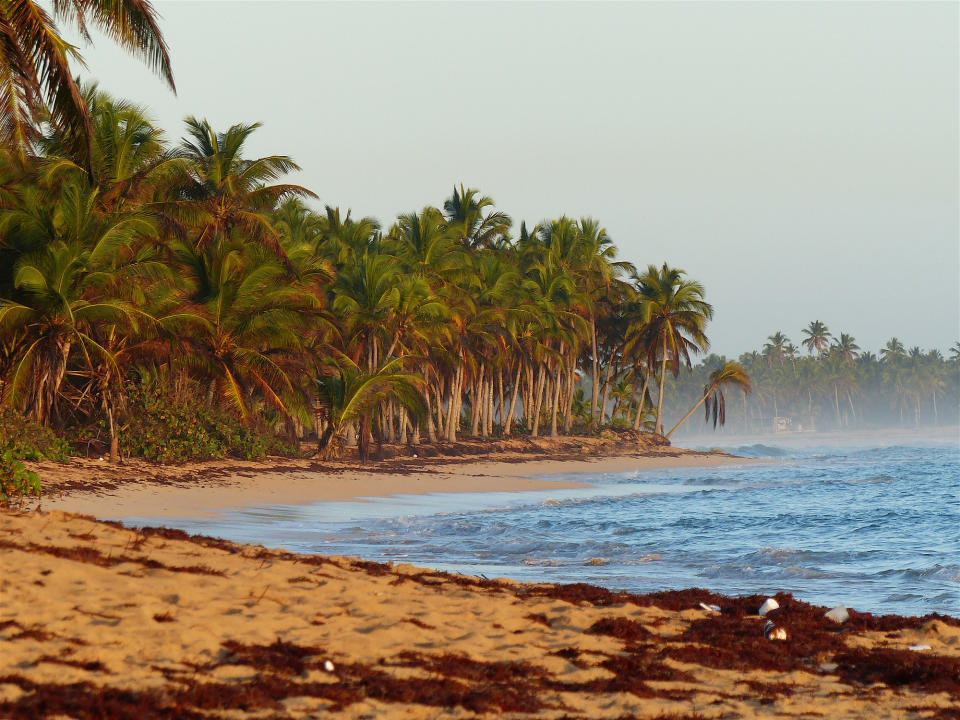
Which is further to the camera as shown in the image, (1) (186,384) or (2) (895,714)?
(1) (186,384)

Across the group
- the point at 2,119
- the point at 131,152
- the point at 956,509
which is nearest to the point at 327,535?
the point at 2,119

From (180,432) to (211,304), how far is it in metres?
3.49

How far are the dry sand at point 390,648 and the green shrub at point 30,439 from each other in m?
9.59

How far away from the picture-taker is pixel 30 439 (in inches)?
794

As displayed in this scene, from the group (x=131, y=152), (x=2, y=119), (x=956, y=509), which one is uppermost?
(x=131, y=152)

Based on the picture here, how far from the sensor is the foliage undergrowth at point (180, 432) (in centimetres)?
2412

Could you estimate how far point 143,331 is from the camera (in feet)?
74.0

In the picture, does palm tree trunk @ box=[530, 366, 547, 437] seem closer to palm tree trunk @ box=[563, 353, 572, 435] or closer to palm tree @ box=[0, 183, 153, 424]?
palm tree trunk @ box=[563, 353, 572, 435]

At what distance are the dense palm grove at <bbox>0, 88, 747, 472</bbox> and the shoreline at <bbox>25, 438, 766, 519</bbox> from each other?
1.46 meters

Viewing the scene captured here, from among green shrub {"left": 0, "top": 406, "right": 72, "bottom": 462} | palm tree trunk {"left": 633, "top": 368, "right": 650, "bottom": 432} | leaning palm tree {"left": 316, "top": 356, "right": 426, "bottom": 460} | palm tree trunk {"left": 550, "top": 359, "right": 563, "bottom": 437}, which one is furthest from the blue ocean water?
palm tree trunk {"left": 633, "top": 368, "right": 650, "bottom": 432}

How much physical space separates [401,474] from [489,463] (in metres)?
9.46

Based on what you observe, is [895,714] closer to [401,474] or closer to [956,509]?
[956,509]

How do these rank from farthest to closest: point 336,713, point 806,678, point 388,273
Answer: point 388,273 → point 806,678 → point 336,713

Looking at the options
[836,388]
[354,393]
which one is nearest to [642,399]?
[354,393]
